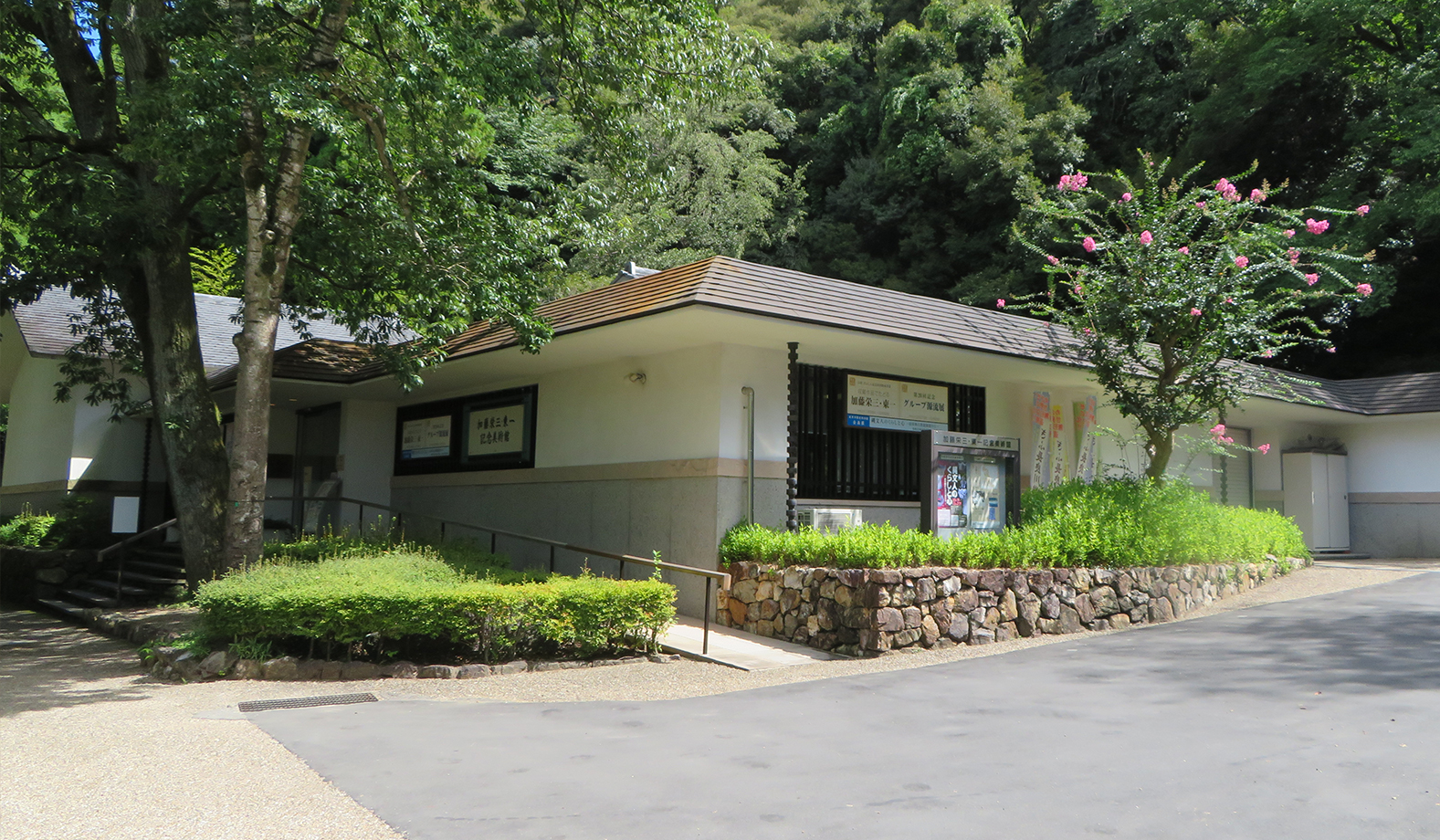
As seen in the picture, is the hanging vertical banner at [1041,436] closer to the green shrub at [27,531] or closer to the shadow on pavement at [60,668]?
the shadow on pavement at [60,668]

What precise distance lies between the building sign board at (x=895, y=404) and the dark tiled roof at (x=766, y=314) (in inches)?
46.1

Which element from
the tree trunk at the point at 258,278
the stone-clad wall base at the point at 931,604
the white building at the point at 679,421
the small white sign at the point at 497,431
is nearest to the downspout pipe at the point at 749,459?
the white building at the point at 679,421

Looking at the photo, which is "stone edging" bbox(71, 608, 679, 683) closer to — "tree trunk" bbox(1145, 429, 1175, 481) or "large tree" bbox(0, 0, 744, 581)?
"large tree" bbox(0, 0, 744, 581)

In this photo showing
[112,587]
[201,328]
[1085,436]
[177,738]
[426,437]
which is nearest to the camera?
[177,738]

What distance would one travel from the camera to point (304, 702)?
299 inches

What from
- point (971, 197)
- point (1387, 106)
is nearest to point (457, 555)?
point (971, 197)

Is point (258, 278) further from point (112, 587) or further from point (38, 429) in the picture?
point (38, 429)

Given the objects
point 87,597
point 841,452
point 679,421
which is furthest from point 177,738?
point 87,597

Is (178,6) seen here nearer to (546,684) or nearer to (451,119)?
(451,119)

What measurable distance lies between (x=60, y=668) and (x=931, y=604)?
8374mm

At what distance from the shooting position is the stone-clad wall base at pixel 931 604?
9.88 meters

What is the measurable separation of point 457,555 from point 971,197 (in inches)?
915

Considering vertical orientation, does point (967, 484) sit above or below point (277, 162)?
below

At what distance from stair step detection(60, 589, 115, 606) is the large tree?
2841 millimetres
